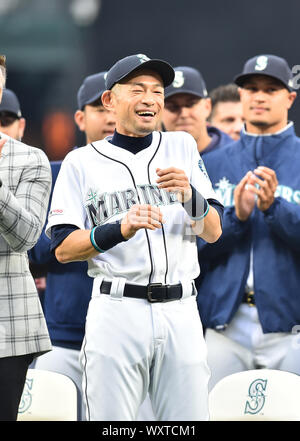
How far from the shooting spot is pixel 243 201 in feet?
10.4

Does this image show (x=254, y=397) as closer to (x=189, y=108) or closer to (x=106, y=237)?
(x=106, y=237)

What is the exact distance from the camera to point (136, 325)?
2357 mm

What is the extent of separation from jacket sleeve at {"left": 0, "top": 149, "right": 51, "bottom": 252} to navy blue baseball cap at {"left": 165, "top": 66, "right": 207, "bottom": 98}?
139cm

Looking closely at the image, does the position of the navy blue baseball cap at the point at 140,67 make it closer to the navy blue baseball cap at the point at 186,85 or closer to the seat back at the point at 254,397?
the seat back at the point at 254,397

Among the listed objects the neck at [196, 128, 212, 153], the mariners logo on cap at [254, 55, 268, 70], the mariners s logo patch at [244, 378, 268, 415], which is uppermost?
the mariners logo on cap at [254, 55, 268, 70]

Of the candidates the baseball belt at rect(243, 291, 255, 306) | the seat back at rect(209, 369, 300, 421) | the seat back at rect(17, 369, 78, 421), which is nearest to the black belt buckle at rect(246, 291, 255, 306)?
the baseball belt at rect(243, 291, 255, 306)

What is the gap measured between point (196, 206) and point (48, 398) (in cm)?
85

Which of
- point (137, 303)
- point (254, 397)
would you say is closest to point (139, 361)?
point (137, 303)

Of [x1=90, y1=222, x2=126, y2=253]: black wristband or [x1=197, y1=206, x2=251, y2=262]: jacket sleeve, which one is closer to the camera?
[x1=90, y1=222, x2=126, y2=253]: black wristband

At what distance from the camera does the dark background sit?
5570mm

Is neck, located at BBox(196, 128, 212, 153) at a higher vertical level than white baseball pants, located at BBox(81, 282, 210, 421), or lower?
higher

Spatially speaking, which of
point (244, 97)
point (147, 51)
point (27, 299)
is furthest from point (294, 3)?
→ point (27, 299)

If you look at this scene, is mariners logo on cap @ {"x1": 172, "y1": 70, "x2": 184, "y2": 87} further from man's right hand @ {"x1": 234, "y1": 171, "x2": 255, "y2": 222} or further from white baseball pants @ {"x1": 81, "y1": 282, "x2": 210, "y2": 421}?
white baseball pants @ {"x1": 81, "y1": 282, "x2": 210, "y2": 421}
